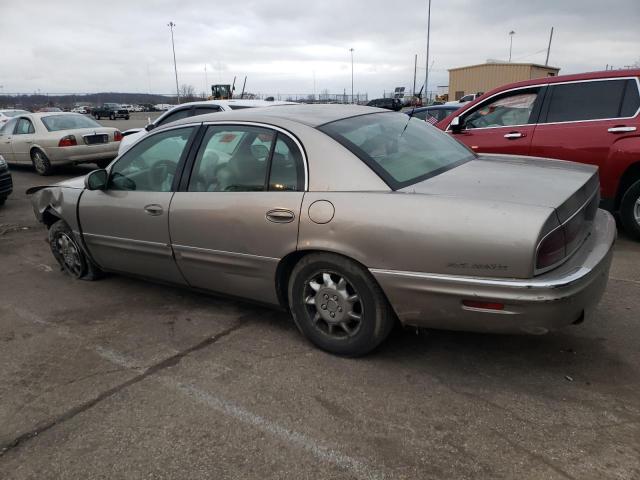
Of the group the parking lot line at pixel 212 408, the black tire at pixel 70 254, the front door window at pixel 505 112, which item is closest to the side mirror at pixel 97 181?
the black tire at pixel 70 254

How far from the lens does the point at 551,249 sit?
2416 millimetres

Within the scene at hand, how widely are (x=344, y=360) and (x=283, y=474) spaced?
988 millimetres

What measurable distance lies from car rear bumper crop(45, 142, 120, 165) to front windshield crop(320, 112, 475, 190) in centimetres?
912

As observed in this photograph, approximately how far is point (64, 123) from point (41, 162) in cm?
103

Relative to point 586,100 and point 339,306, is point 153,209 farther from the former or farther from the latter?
point 586,100

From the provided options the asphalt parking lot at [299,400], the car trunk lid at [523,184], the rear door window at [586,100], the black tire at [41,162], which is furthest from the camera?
the black tire at [41,162]

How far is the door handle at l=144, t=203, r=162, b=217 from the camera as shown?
366cm

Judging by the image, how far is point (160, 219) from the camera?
366 centimetres

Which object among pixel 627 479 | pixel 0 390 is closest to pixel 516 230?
pixel 627 479

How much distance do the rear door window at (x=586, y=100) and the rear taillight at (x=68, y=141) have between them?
9.63 meters

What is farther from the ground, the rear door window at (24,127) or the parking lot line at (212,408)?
the rear door window at (24,127)

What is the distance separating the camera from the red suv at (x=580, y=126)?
5.02m

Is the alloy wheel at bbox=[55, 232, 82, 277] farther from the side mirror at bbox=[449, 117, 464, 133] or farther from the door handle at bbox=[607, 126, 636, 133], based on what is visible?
the door handle at bbox=[607, 126, 636, 133]

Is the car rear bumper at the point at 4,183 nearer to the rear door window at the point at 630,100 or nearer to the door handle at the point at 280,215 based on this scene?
the door handle at the point at 280,215
